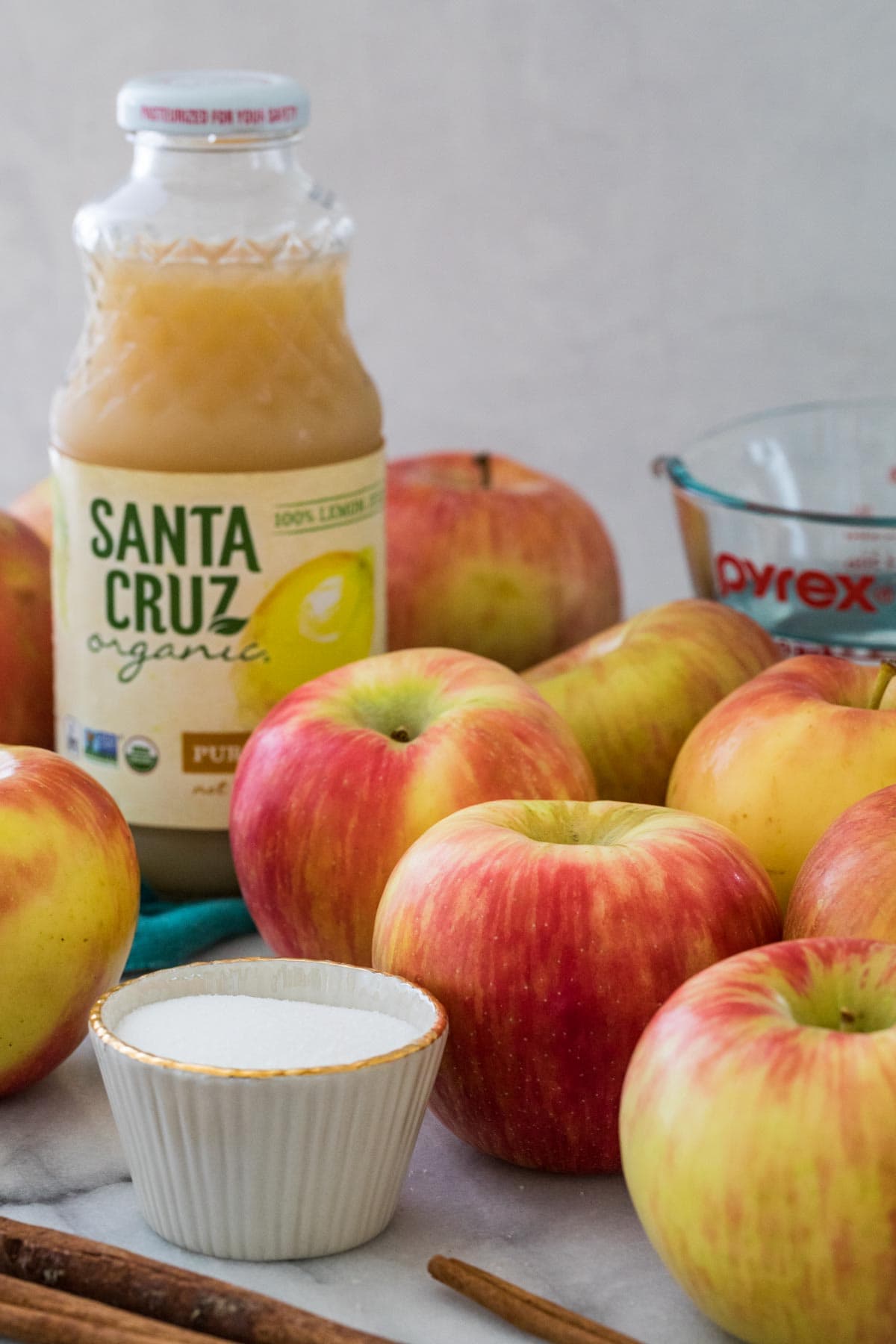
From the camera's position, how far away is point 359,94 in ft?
4.45

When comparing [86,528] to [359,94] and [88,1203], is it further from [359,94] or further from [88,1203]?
[359,94]

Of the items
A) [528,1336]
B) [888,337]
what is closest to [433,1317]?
[528,1336]

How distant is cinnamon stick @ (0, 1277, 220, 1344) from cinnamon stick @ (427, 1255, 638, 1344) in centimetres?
8

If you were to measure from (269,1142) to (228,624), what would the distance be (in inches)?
12.7

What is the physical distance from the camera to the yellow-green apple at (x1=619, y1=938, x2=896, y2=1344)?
1.45ft

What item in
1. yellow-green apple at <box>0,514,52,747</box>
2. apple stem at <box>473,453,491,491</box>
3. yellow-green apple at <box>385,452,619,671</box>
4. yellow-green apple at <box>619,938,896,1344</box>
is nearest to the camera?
yellow-green apple at <box>619,938,896,1344</box>

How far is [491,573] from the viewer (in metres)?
0.98

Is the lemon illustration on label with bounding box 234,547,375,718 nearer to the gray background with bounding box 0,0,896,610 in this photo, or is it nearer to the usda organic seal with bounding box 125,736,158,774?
the usda organic seal with bounding box 125,736,158,774

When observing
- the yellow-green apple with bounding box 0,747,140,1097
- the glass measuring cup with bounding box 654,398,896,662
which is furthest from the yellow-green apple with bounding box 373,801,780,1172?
the glass measuring cup with bounding box 654,398,896,662

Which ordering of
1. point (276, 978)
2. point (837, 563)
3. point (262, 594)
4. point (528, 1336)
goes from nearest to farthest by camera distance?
1. point (528, 1336)
2. point (276, 978)
3. point (262, 594)
4. point (837, 563)

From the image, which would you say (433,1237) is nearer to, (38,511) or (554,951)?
(554,951)

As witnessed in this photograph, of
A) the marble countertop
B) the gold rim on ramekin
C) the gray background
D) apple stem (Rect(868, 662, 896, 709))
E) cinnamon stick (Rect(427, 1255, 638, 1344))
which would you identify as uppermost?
the gray background

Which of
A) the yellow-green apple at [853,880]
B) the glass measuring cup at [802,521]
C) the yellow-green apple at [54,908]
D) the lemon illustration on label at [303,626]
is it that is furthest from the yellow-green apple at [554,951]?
the glass measuring cup at [802,521]

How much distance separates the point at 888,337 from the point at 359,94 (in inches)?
→ 19.1
